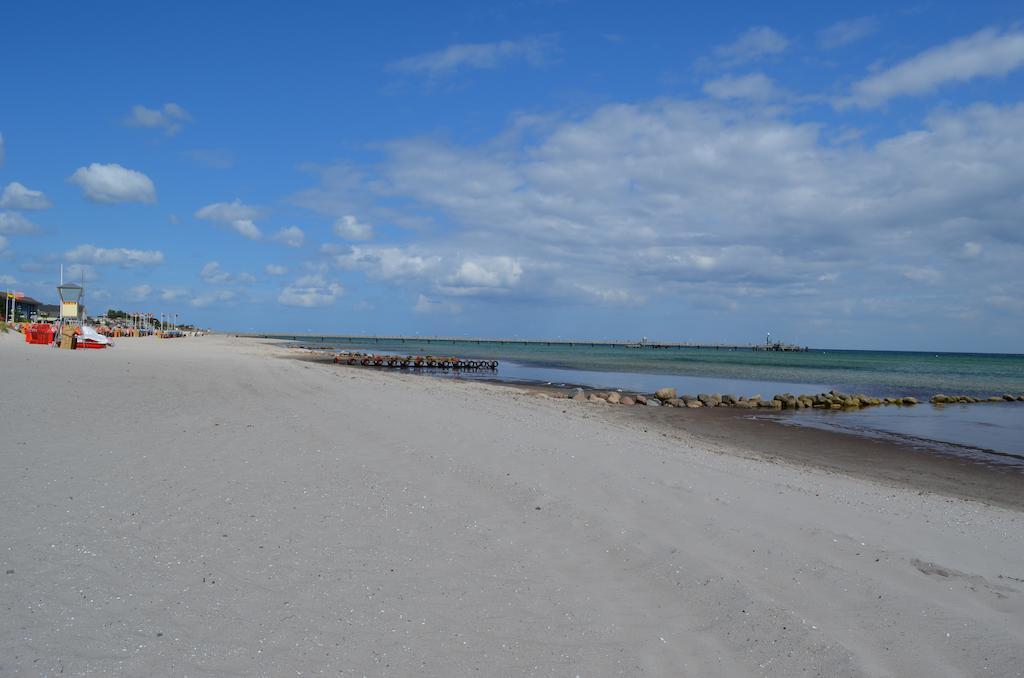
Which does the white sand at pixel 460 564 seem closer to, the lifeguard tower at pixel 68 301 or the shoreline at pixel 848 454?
the shoreline at pixel 848 454

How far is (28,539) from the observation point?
4.38 m

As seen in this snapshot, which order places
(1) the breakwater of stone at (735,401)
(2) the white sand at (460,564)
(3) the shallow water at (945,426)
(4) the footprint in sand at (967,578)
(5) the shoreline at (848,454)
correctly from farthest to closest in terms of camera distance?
(1) the breakwater of stone at (735,401)
(3) the shallow water at (945,426)
(5) the shoreline at (848,454)
(4) the footprint in sand at (967,578)
(2) the white sand at (460,564)

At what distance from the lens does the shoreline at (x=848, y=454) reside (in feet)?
34.5

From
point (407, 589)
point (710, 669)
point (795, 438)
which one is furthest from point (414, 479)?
point (795, 438)

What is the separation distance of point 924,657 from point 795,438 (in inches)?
502

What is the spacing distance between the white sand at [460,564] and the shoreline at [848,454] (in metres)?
2.64

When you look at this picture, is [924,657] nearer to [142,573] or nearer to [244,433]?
[142,573]

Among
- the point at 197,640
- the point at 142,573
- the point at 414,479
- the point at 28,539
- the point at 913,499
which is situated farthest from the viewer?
the point at 913,499

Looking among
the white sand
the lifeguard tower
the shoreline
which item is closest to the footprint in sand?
the white sand

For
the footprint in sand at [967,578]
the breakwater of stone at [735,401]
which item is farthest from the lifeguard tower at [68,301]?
the footprint in sand at [967,578]

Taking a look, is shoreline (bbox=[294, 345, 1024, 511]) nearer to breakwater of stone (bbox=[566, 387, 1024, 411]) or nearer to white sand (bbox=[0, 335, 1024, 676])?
white sand (bbox=[0, 335, 1024, 676])

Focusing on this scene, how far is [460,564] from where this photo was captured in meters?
4.51

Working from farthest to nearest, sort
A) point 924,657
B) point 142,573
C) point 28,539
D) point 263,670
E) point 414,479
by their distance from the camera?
point 414,479
point 28,539
point 142,573
point 924,657
point 263,670

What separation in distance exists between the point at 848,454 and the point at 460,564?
1167 cm
